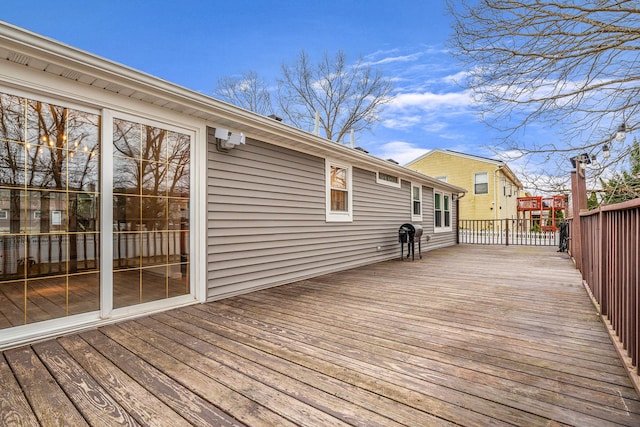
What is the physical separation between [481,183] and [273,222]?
1489 cm

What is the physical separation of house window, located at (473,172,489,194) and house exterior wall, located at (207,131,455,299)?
11749 millimetres

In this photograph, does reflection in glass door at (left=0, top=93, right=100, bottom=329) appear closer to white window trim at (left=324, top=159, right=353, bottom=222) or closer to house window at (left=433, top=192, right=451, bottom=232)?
white window trim at (left=324, top=159, right=353, bottom=222)

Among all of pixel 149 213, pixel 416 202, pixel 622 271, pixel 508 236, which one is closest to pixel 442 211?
pixel 416 202

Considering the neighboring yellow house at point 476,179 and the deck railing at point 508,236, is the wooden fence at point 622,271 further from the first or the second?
the neighboring yellow house at point 476,179

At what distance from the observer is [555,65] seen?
4145mm

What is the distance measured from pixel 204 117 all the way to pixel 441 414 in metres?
3.59

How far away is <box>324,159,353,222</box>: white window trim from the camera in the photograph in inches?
229

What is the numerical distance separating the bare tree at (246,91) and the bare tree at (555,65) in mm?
12109

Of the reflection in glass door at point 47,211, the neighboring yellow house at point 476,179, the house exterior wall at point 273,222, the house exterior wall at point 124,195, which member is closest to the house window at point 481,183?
the neighboring yellow house at point 476,179

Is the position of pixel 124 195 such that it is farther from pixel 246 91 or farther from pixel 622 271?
pixel 246 91

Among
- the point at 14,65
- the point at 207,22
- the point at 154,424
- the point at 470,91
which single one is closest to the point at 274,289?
the point at 154,424

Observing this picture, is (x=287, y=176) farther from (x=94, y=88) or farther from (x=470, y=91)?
(x=470, y=91)

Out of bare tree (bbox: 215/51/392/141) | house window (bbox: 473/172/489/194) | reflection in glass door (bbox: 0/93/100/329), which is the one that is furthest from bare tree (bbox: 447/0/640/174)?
house window (bbox: 473/172/489/194)

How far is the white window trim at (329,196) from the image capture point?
19.1ft
